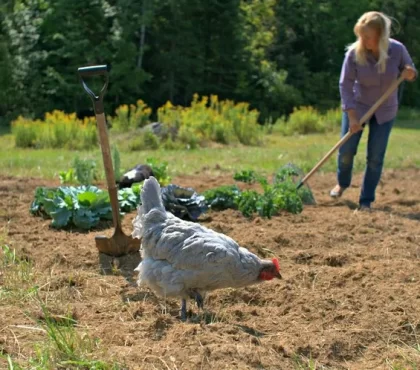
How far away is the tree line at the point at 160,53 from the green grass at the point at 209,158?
7.33 meters

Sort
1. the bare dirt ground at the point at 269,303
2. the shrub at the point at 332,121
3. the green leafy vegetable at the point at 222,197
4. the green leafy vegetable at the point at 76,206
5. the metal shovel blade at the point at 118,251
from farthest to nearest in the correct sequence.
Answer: the shrub at the point at 332,121
the green leafy vegetable at the point at 222,197
the green leafy vegetable at the point at 76,206
the metal shovel blade at the point at 118,251
the bare dirt ground at the point at 269,303

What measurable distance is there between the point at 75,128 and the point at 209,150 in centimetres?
284

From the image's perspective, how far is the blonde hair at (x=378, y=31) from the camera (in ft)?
25.7

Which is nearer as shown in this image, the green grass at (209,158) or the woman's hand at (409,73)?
the woman's hand at (409,73)

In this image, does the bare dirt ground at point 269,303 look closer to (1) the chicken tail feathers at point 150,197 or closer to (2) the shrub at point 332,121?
(1) the chicken tail feathers at point 150,197

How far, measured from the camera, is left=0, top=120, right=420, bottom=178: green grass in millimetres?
11320

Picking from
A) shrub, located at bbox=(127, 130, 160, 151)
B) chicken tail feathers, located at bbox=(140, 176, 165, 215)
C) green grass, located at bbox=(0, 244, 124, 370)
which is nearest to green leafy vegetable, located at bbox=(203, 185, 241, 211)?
chicken tail feathers, located at bbox=(140, 176, 165, 215)

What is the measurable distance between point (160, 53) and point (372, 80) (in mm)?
17342

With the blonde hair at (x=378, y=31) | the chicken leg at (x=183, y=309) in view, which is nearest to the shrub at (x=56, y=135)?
the blonde hair at (x=378, y=31)

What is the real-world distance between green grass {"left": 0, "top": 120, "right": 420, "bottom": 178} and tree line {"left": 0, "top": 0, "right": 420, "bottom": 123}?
24.1 feet

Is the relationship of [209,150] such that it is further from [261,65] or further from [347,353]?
[261,65]

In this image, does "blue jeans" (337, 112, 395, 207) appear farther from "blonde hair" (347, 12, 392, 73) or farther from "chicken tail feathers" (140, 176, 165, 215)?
"chicken tail feathers" (140, 176, 165, 215)

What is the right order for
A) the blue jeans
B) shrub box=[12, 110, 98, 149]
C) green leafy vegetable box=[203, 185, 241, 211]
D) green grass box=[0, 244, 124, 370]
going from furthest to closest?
shrub box=[12, 110, 98, 149], the blue jeans, green leafy vegetable box=[203, 185, 241, 211], green grass box=[0, 244, 124, 370]

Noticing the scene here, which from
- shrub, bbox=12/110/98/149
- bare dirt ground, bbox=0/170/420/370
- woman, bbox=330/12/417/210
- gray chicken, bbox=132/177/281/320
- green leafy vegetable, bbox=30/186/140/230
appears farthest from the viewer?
shrub, bbox=12/110/98/149
